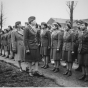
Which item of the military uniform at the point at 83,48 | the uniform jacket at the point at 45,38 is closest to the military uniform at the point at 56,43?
the uniform jacket at the point at 45,38

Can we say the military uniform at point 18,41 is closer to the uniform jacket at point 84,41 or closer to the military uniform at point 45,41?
the military uniform at point 45,41

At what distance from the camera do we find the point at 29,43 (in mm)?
6172

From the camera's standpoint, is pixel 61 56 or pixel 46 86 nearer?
pixel 46 86

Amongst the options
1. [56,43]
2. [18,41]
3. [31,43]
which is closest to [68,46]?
[56,43]

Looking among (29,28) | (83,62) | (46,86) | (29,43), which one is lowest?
(46,86)

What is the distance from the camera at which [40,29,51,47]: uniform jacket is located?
26.1 ft

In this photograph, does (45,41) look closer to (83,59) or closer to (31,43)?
(31,43)

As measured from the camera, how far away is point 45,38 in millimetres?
8109

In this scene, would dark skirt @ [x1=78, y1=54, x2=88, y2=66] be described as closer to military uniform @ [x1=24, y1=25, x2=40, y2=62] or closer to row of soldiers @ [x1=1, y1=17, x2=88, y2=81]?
row of soldiers @ [x1=1, y1=17, x2=88, y2=81]

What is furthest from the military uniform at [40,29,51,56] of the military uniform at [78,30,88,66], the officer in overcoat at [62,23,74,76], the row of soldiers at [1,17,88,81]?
the military uniform at [78,30,88,66]

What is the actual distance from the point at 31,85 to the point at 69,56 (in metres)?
2.21

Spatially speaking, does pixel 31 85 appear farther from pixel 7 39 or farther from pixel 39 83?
pixel 7 39

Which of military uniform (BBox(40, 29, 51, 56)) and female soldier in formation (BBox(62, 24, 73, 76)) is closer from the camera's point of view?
female soldier in formation (BBox(62, 24, 73, 76))

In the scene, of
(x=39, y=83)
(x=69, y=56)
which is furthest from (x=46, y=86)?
(x=69, y=56)
